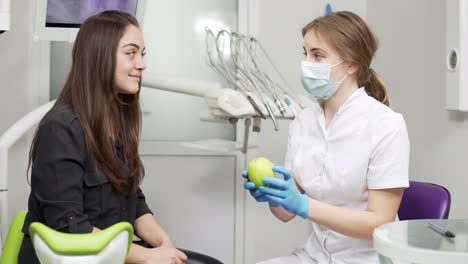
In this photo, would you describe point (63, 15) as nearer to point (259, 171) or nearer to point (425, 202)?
point (259, 171)

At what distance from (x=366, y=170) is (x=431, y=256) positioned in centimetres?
67

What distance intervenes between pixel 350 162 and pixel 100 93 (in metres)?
0.69

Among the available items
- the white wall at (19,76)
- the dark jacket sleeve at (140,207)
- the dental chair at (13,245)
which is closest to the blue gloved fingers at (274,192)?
the dark jacket sleeve at (140,207)

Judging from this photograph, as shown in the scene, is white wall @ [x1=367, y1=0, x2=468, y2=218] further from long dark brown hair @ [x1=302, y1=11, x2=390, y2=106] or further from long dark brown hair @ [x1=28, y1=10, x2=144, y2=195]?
long dark brown hair @ [x1=28, y1=10, x2=144, y2=195]

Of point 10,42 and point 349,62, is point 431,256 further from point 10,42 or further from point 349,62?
point 10,42

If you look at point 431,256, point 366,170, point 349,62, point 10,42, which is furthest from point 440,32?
point 10,42

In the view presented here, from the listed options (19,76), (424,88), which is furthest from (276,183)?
(19,76)

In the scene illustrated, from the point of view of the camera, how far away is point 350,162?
1619 millimetres

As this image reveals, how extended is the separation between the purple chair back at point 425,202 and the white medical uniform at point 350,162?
0.20m

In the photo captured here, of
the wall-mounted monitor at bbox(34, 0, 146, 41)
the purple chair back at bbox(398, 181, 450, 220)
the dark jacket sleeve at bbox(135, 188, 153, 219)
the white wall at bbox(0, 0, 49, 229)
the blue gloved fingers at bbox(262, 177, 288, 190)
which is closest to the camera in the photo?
the blue gloved fingers at bbox(262, 177, 288, 190)

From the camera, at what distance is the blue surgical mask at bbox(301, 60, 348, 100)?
5.44ft

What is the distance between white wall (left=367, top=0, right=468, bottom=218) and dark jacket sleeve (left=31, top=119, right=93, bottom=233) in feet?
3.87

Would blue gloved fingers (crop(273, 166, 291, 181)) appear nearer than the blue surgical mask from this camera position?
Yes

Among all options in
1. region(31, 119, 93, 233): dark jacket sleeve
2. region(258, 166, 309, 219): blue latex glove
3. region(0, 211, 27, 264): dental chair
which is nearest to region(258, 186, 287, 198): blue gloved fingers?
region(258, 166, 309, 219): blue latex glove
